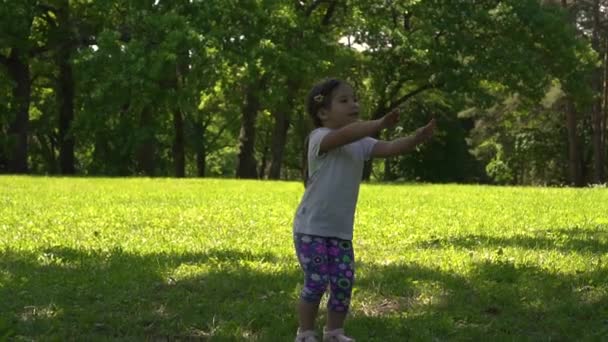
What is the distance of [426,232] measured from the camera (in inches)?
363

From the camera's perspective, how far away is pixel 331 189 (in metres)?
3.95

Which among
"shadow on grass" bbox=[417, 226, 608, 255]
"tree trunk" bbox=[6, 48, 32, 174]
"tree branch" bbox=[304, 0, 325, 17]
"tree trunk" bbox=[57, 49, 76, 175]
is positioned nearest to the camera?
"shadow on grass" bbox=[417, 226, 608, 255]

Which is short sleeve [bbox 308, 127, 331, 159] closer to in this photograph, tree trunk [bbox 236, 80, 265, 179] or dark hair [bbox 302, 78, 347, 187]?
dark hair [bbox 302, 78, 347, 187]

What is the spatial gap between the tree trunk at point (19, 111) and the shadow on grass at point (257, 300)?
23492mm

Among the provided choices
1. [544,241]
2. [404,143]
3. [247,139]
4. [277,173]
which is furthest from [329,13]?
[404,143]

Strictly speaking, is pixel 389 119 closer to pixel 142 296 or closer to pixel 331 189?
pixel 331 189

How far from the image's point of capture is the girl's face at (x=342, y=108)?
3951mm

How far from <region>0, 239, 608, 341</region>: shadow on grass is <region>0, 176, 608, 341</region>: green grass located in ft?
0.05

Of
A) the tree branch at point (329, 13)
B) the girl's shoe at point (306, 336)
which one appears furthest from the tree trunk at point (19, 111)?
the girl's shoe at point (306, 336)

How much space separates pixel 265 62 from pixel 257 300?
63.7ft

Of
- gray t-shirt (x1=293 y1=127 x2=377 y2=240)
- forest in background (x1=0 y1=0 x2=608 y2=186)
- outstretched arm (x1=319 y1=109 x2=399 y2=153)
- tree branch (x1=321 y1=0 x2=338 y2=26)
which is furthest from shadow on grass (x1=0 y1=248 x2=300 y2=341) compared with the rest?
tree branch (x1=321 y1=0 x2=338 y2=26)

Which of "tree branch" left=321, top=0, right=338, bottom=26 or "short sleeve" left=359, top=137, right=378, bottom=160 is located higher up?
"tree branch" left=321, top=0, right=338, bottom=26

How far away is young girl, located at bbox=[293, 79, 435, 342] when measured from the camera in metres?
3.94

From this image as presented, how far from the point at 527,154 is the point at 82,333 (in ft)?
131
